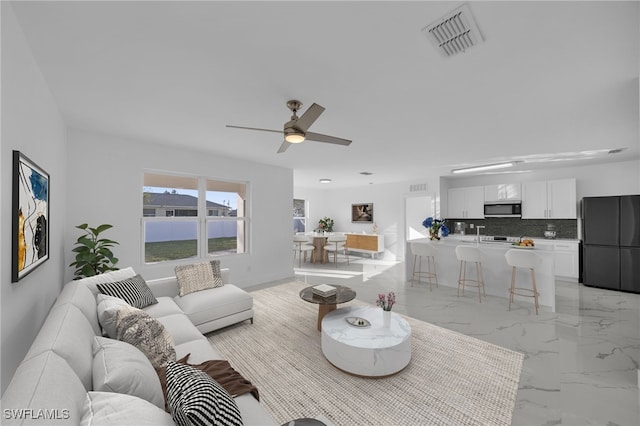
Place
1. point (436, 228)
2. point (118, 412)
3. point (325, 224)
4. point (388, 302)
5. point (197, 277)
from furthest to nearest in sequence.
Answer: point (325, 224)
point (436, 228)
point (197, 277)
point (388, 302)
point (118, 412)

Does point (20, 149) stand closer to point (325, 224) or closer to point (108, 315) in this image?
point (108, 315)

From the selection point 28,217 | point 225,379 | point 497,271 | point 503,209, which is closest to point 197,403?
point 225,379

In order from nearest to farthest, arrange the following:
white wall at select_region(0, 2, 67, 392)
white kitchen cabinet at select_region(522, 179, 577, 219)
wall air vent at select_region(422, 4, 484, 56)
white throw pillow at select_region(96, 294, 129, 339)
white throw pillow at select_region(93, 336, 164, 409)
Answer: white throw pillow at select_region(93, 336, 164, 409)
white wall at select_region(0, 2, 67, 392)
wall air vent at select_region(422, 4, 484, 56)
white throw pillow at select_region(96, 294, 129, 339)
white kitchen cabinet at select_region(522, 179, 577, 219)

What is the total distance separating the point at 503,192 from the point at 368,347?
6.15 metres

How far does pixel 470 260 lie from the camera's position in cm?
443

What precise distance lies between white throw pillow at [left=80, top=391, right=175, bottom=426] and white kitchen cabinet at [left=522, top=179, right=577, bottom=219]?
761cm

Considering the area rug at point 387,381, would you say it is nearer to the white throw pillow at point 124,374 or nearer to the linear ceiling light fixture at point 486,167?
the white throw pillow at point 124,374

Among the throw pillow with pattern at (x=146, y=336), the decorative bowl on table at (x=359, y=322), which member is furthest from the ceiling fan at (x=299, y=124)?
the decorative bowl on table at (x=359, y=322)

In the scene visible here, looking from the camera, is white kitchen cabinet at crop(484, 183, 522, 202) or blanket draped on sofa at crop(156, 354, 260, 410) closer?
blanket draped on sofa at crop(156, 354, 260, 410)

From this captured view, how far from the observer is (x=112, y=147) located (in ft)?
12.4

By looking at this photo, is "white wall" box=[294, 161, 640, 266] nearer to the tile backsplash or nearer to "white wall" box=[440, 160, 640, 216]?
"white wall" box=[440, 160, 640, 216]

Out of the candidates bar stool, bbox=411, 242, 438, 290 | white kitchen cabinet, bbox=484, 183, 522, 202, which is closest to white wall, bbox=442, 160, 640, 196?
white kitchen cabinet, bbox=484, 183, 522, 202

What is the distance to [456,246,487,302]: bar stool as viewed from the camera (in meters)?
4.39

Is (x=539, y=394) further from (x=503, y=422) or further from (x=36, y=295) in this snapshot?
(x=36, y=295)
